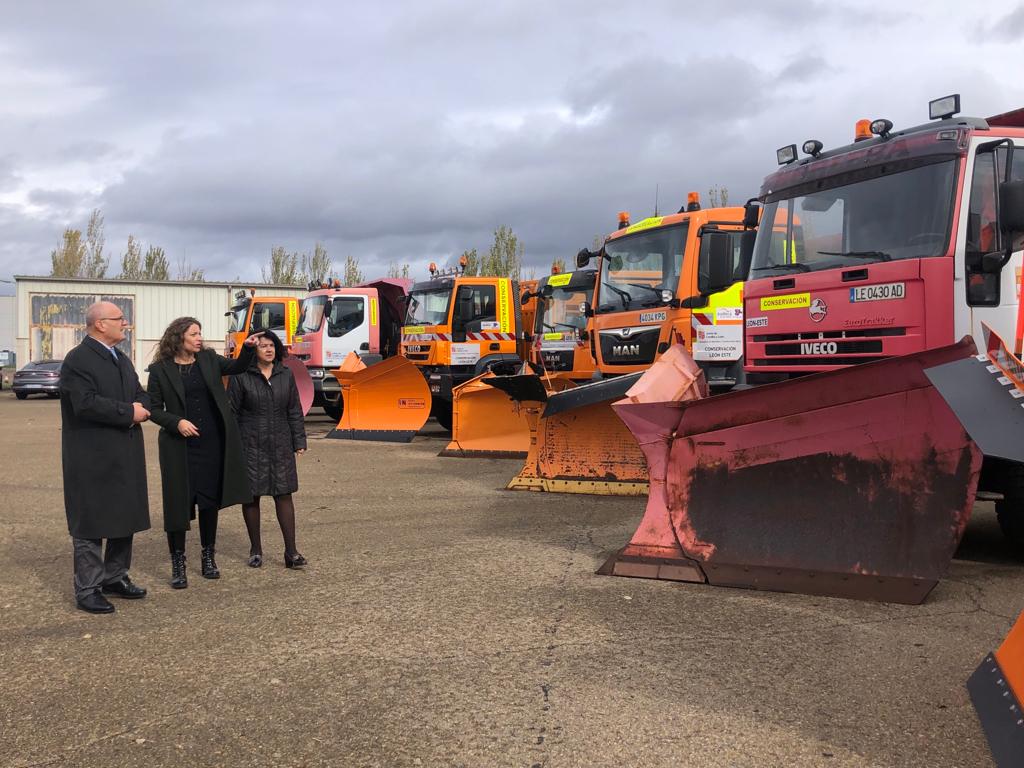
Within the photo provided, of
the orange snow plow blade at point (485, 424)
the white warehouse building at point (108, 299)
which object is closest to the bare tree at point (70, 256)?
the white warehouse building at point (108, 299)

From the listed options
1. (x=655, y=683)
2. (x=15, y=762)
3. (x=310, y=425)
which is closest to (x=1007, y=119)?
(x=655, y=683)

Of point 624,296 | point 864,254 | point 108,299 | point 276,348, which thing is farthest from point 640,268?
point 108,299

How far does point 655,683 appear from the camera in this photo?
4.01 meters

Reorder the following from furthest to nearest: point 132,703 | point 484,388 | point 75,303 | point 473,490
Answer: point 75,303 < point 484,388 < point 473,490 < point 132,703

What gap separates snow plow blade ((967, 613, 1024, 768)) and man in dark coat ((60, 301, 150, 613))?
4306 mm

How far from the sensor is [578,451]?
9359 mm

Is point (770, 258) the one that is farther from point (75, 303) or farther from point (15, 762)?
point (75, 303)

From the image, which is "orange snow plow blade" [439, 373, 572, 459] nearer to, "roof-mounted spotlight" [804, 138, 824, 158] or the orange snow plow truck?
the orange snow plow truck

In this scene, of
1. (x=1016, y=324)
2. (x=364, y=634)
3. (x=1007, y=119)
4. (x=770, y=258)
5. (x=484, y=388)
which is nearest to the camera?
(x=364, y=634)

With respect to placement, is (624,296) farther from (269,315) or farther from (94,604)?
(269,315)

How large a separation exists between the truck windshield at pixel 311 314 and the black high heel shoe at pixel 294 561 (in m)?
12.1

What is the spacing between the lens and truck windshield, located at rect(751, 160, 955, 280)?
6098 millimetres

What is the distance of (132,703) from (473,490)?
20.0ft

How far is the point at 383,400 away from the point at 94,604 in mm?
10254
